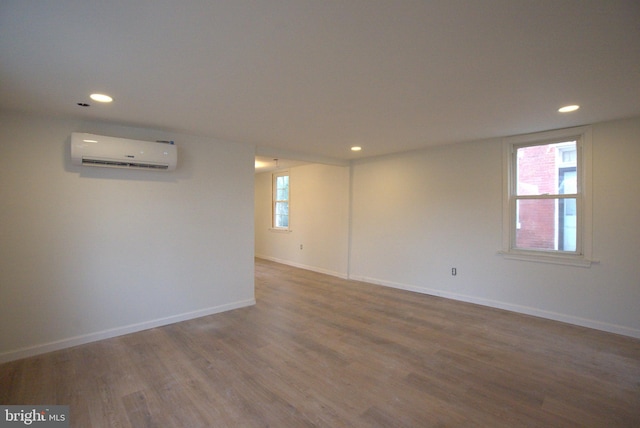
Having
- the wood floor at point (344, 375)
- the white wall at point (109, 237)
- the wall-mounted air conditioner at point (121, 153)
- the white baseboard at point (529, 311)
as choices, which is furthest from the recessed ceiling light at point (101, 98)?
the white baseboard at point (529, 311)

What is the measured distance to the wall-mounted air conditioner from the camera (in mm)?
2904

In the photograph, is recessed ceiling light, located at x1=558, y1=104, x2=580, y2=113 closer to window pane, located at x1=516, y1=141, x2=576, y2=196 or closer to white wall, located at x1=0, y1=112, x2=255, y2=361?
window pane, located at x1=516, y1=141, x2=576, y2=196

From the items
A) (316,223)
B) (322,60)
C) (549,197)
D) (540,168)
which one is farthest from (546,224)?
(316,223)

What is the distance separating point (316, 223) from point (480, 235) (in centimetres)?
334

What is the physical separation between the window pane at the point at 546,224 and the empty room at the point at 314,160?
2 centimetres

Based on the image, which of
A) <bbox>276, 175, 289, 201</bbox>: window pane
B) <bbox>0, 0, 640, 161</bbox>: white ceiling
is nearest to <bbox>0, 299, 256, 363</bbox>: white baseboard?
<bbox>0, 0, 640, 161</bbox>: white ceiling

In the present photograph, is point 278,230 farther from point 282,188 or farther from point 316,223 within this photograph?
point 316,223

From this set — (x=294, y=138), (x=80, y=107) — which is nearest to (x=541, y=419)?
(x=294, y=138)

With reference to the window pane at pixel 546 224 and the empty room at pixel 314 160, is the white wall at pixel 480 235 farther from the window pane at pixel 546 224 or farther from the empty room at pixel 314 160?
the window pane at pixel 546 224

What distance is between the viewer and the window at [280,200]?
7.58 m

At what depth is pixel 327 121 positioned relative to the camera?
3.25 meters

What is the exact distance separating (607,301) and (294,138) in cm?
407

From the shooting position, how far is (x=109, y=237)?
10.6 ft

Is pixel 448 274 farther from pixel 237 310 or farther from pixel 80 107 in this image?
pixel 80 107
